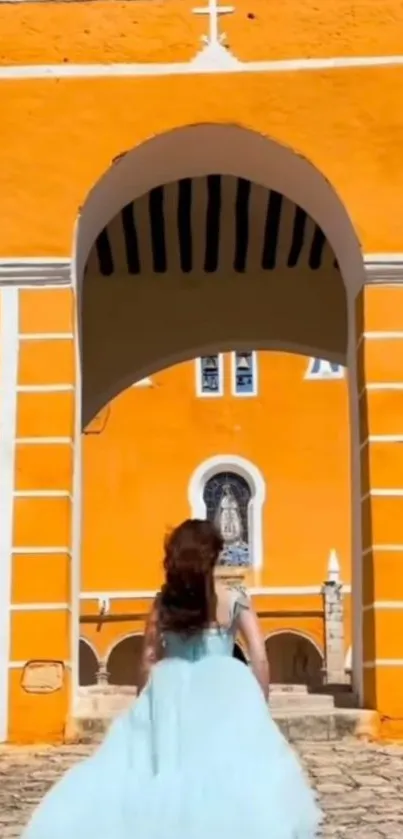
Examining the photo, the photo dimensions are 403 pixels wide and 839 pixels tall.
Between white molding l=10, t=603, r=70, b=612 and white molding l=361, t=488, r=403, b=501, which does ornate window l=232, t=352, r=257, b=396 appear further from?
white molding l=10, t=603, r=70, b=612

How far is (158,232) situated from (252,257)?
85 centimetres

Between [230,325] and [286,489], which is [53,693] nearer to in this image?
[230,325]

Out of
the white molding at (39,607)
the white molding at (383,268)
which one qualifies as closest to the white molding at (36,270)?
the white molding at (383,268)

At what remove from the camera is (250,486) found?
17938mm

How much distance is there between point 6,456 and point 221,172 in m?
2.26

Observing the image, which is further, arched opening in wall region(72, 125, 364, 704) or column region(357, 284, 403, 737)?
arched opening in wall region(72, 125, 364, 704)

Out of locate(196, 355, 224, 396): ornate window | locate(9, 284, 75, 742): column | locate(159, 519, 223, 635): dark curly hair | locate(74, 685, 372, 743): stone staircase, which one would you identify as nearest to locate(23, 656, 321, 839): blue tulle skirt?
locate(159, 519, 223, 635): dark curly hair

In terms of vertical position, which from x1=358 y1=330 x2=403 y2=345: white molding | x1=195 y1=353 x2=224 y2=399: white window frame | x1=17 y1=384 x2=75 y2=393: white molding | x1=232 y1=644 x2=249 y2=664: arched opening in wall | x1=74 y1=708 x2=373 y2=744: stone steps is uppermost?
x1=195 y1=353 x2=224 y2=399: white window frame

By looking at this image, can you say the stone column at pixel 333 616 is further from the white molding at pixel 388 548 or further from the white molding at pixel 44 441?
the white molding at pixel 44 441

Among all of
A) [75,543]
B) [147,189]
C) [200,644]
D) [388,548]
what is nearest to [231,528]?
[147,189]

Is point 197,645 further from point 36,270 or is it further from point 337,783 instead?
point 36,270

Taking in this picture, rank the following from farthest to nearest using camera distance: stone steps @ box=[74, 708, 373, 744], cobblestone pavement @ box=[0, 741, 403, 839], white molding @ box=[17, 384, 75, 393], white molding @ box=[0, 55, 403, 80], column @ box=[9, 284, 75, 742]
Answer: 1. white molding @ box=[0, 55, 403, 80]
2. white molding @ box=[17, 384, 75, 393]
3. column @ box=[9, 284, 75, 742]
4. stone steps @ box=[74, 708, 373, 744]
5. cobblestone pavement @ box=[0, 741, 403, 839]

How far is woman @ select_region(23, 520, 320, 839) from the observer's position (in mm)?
2572

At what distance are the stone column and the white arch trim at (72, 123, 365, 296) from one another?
32.9 feet
